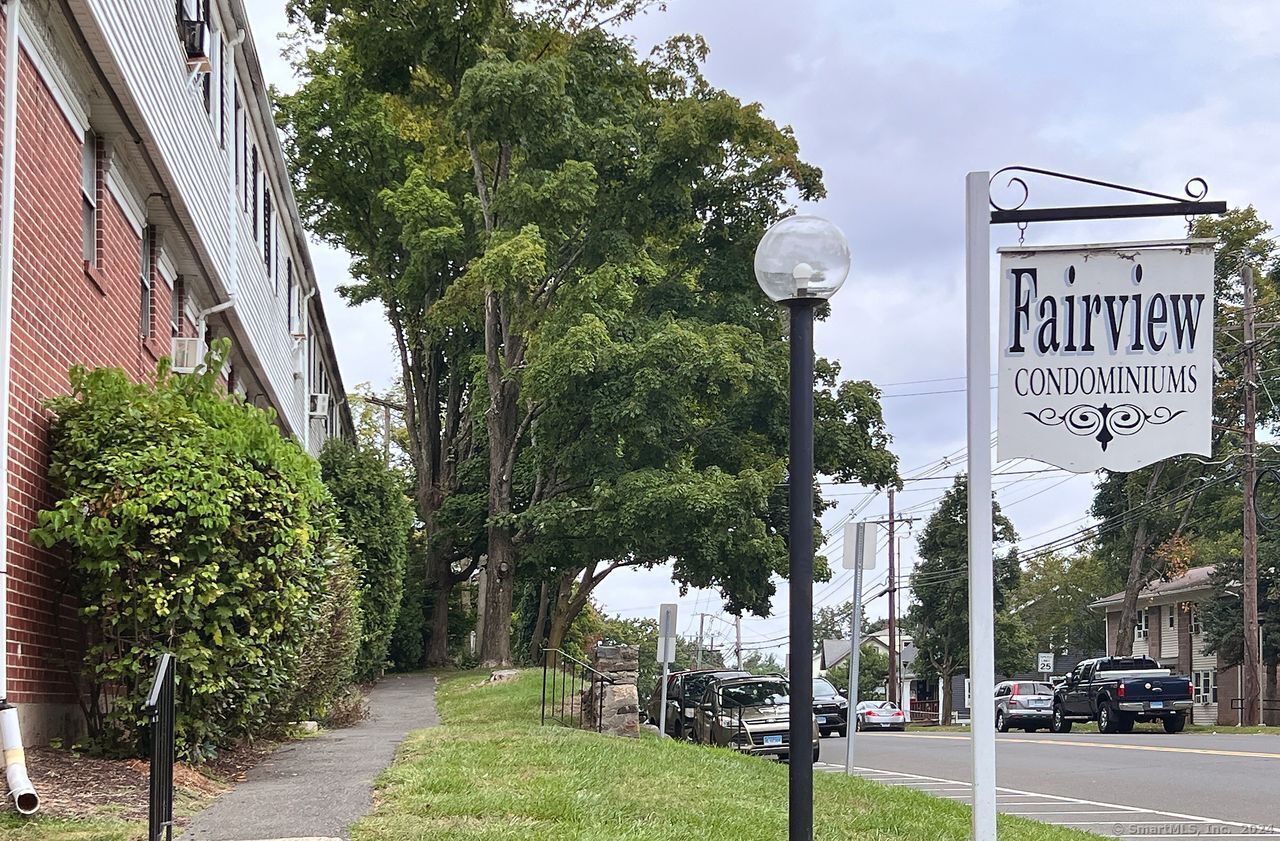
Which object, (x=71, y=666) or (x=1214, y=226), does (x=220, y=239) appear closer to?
(x=71, y=666)

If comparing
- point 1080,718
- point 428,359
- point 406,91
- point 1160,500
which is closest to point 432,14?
point 406,91

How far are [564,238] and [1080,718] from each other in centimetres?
1885

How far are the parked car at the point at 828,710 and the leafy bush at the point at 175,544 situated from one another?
2131cm

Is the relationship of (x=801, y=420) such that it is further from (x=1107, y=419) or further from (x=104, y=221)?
(x=104, y=221)

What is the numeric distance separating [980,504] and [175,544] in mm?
5593

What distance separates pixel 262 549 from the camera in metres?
10.2

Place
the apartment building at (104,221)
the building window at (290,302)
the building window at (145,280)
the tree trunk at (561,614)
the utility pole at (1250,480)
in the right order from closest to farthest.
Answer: the apartment building at (104,221), the building window at (145,280), the building window at (290,302), the utility pole at (1250,480), the tree trunk at (561,614)

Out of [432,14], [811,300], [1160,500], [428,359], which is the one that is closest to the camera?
[811,300]

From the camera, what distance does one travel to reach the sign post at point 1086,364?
6.95 m

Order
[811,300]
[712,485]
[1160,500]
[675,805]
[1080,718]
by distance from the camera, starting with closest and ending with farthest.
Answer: [811,300] < [675,805] < [712,485] < [1080,718] < [1160,500]

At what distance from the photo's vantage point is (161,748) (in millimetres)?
6883

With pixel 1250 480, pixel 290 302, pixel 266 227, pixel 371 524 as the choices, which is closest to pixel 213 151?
pixel 266 227

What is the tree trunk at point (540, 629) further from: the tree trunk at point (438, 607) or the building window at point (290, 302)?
the building window at point (290, 302)

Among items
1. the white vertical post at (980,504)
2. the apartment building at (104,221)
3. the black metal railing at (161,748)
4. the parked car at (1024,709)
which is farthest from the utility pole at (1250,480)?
the black metal railing at (161,748)
